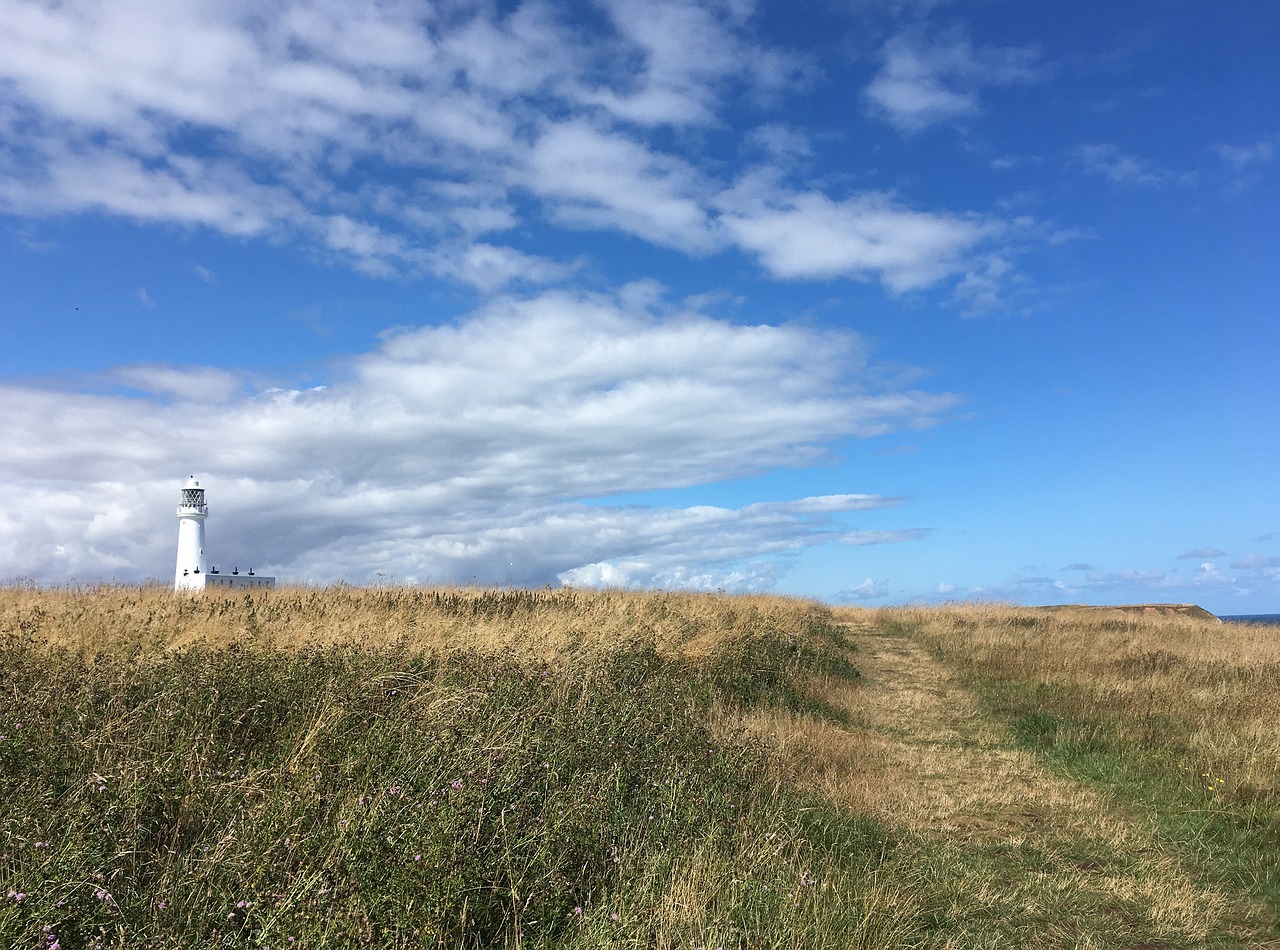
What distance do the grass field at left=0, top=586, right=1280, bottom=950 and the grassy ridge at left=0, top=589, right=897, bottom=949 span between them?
0.03 m

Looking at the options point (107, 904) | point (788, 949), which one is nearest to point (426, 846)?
point (107, 904)

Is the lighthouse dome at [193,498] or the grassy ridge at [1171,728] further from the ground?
the lighthouse dome at [193,498]

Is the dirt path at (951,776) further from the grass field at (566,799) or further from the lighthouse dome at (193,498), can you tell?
the lighthouse dome at (193,498)

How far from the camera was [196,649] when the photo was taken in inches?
329

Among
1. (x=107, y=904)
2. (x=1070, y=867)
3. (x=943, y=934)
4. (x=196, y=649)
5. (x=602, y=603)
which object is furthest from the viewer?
(x=602, y=603)

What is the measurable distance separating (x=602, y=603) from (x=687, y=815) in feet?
45.7

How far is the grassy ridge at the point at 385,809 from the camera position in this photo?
370 cm

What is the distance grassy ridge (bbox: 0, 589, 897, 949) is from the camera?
12.1ft

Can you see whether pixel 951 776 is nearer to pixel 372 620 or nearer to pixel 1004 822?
pixel 1004 822

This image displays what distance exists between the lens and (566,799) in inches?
206

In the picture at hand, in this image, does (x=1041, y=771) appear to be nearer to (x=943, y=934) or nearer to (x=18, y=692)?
(x=943, y=934)

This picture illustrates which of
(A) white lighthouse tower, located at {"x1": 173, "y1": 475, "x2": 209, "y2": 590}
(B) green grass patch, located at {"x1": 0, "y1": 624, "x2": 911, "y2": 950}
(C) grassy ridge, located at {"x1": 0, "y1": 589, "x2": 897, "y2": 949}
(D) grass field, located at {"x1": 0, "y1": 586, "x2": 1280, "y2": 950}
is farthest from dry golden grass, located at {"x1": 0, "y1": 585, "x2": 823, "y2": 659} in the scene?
(A) white lighthouse tower, located at {"x1": 173, "y1": 475, "x2": 209, "y2": 590}

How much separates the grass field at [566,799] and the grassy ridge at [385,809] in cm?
3

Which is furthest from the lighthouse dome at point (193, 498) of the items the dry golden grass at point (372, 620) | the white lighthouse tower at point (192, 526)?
the dry golden grass at point (372, 620)
